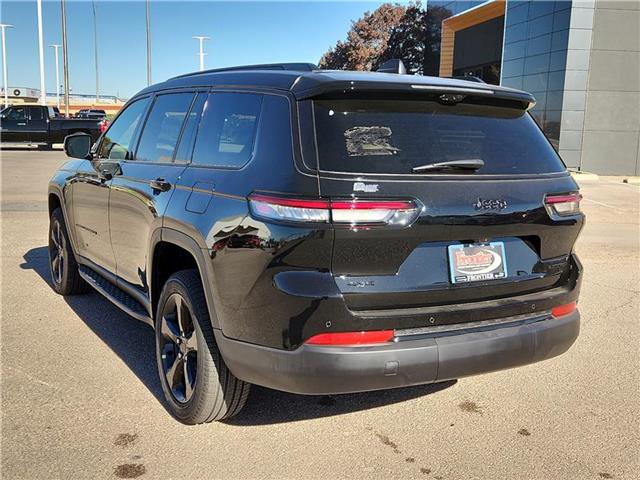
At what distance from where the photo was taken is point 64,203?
531 centimetres

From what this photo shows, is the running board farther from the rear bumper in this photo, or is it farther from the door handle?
the rear bumper

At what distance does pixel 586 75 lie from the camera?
2225cm

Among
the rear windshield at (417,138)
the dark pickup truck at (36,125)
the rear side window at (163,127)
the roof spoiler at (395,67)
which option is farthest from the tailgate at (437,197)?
the dark pickup truck at (36,125)

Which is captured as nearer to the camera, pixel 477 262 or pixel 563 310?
pixel 477 262

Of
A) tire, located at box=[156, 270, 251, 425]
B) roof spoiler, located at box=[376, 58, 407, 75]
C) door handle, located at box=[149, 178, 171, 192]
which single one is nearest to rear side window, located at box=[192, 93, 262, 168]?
door handle, located at box=[149, 178, 171, 192]

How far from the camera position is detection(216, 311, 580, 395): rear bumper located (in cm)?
263

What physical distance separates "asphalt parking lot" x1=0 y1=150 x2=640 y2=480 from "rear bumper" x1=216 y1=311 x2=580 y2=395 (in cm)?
49

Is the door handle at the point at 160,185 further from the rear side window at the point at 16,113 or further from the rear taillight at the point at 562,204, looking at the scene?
the rear side window at the point at 16,113

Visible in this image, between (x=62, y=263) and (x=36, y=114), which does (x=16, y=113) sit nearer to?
(x=36, y=114)

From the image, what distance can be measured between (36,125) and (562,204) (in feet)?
85.7

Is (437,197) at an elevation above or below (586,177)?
above

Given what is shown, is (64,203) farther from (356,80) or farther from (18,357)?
(356,80)

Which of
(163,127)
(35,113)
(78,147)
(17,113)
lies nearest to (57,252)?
(78,147)

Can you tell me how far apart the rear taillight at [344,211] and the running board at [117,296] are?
61.4 inches
